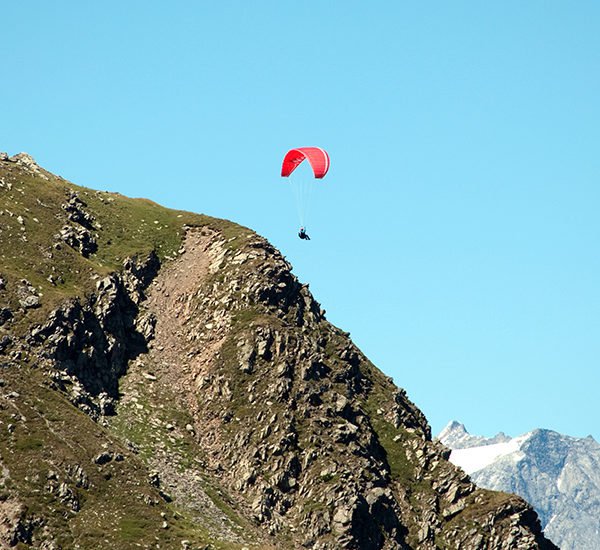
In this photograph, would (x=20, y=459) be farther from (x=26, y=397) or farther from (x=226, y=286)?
(x=226, y=286)

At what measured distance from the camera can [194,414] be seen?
522 ft

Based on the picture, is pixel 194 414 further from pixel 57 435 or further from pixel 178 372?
pixel 57 435

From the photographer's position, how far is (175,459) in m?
149

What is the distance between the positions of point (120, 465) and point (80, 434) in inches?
236

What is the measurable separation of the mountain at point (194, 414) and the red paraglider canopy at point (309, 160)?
27.4 metres

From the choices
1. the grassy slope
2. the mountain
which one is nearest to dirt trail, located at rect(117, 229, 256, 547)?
the mountain

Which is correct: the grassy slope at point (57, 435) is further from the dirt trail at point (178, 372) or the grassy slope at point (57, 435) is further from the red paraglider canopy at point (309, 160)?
the red paraglider canopy at point (309, 160)

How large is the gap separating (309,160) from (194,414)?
130 feet

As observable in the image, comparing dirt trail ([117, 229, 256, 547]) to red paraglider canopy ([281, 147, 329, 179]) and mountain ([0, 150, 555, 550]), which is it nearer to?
mountain ([0, 150, 555, 550])

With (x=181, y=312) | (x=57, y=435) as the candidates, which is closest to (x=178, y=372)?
(x=181, y=312)

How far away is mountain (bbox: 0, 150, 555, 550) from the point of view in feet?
436

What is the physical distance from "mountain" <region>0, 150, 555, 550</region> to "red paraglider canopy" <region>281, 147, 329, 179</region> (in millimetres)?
27432

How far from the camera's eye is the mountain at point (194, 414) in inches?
5236

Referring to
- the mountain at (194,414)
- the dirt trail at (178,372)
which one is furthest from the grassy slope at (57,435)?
the dirt trail at (178,372)
